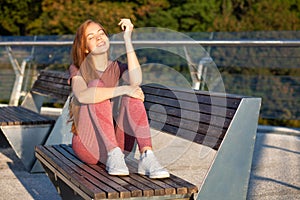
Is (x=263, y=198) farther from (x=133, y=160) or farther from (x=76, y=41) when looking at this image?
(x=76, y=41)

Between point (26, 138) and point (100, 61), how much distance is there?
6.91ft

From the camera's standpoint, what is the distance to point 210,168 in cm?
380

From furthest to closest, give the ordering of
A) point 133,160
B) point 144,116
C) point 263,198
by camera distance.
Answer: point 263,198 → point 133,160 → point 144,116

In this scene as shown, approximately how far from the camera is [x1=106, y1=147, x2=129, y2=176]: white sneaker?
3.98 metres

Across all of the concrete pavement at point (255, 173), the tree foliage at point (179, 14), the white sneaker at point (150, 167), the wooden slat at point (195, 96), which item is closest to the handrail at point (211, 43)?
the concrete pavement at point (255, 173)

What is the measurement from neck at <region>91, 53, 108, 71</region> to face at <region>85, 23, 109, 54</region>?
0.14 feet

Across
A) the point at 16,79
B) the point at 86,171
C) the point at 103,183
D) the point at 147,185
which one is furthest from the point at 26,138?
the point at 16,79

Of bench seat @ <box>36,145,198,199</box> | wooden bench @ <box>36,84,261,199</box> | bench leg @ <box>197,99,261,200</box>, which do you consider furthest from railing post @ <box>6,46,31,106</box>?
bench leg @ <box>197,99,261,200</box>

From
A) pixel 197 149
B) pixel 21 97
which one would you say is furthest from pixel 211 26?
pixel 197 149

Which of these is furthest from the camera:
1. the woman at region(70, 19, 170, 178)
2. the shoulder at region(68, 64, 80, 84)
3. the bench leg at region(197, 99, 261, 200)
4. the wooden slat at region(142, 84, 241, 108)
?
the shoulder at region(68, 64, 80, 84)

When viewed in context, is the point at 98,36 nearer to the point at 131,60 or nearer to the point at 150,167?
the point at 131,60

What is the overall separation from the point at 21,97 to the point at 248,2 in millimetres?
17364

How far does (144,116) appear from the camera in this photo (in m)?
4.11

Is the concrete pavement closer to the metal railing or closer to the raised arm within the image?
the metal railing
